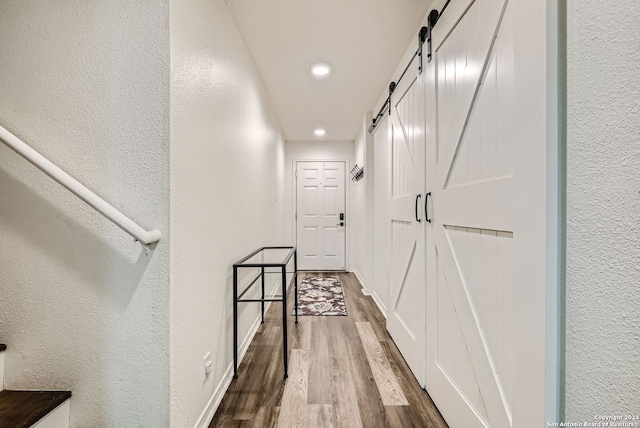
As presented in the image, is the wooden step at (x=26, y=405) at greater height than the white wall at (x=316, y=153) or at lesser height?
lesser

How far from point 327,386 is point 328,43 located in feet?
7.89

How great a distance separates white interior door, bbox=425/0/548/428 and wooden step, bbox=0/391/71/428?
1618 millimetres

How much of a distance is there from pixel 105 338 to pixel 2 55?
1.19m

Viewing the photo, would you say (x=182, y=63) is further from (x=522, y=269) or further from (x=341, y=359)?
(x=341, y=359)

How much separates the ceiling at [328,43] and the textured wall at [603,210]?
1.37m

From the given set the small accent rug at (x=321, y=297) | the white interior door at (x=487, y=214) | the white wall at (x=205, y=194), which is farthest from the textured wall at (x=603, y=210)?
the small accent rug at (x=321, y=297)

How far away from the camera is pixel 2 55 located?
1.09 metres

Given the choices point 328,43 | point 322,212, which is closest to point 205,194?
point 328,43

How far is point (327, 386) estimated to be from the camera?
1677 mm

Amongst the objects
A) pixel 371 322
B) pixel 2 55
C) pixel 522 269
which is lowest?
pixel 371 322

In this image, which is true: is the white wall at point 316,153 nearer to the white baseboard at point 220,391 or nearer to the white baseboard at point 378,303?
the white baseboard at point 378,303

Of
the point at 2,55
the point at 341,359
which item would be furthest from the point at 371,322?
the point at 2,55

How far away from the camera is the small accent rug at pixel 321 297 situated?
9.92 feet

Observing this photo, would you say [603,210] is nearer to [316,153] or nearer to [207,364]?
[207,364]
